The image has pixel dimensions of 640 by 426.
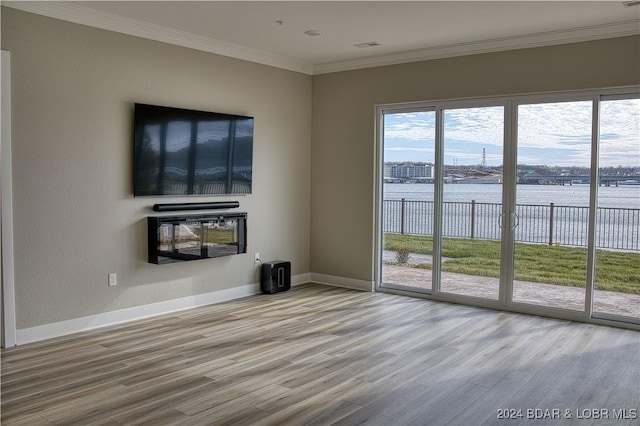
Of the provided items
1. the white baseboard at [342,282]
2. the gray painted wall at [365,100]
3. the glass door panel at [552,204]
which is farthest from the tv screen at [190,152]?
the glass door panel at [552,204]

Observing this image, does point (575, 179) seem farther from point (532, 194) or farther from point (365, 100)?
point (365, 100)

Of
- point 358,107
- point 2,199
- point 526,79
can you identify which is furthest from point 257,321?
point 526,79

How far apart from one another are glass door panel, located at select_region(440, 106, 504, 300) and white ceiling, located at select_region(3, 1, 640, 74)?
2.68 feet

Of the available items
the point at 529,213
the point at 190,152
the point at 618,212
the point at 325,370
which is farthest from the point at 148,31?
the point at 618,212

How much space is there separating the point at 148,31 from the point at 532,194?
13.8 feet

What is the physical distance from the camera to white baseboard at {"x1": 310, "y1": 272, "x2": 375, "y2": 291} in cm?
702

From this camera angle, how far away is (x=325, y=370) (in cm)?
415

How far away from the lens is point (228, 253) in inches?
248

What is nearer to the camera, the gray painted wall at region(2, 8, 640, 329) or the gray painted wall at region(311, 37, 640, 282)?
the gray painted wall at region(2, 8, 640, 329)

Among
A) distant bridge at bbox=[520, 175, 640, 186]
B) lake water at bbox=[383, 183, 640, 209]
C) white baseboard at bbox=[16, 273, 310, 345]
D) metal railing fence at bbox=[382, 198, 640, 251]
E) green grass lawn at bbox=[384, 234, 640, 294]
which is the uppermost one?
distant bridge at bbox=[520, 175, 640, 186]

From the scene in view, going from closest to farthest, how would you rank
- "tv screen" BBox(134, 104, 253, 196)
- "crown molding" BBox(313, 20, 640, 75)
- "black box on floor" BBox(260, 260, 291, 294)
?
"crown molding" BBox(313, 20, 640, 75) → "tv screen" BBox(134, 104, 253, 196) → "black box on floor" BBox(260, 260, 291, 294)

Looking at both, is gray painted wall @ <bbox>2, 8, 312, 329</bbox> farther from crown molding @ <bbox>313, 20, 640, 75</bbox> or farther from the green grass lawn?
the green grass lawn

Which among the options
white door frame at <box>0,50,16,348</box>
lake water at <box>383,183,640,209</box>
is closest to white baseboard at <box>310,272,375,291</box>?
lake water at <box>383,183,640,209</box>

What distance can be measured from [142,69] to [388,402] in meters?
3.88
